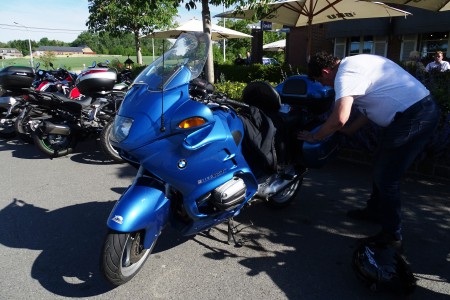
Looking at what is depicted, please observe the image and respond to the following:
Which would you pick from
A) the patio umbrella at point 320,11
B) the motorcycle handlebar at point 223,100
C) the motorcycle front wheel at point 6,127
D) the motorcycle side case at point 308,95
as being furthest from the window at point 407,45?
the motorcycle handlebar at point 223,100

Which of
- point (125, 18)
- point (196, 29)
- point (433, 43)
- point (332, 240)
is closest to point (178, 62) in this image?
point (332, 240)

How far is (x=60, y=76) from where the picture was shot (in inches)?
321

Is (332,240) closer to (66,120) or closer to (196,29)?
(66,120)

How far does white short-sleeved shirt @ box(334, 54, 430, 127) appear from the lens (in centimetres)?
269

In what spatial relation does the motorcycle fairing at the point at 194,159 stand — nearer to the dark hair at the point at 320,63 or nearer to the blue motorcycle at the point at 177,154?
the blue motorcycle at the point at 177,154

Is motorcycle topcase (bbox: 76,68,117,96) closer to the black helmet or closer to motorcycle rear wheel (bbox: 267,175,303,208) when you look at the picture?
motorcycle rear wheel (bbox: 267,175,303,208)

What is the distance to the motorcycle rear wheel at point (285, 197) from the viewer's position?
3.81m

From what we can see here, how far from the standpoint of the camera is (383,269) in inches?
97.1

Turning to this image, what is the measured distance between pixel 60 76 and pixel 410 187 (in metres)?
7.17

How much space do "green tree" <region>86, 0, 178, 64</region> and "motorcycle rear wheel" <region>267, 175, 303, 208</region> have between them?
44.2 feet

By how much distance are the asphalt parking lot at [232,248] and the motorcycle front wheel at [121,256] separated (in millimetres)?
121

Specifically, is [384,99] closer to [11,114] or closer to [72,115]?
[72,115]

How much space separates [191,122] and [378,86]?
1.41m

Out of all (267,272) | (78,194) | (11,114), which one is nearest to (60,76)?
(11,114)
